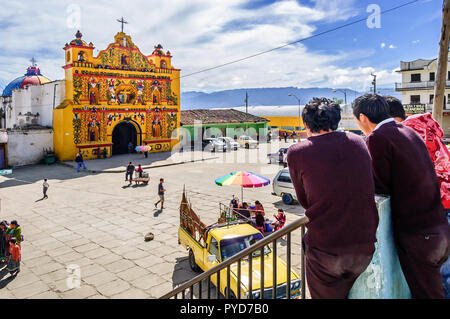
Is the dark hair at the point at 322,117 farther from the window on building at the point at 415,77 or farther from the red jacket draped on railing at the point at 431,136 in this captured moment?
the window on building at the point at 415,77

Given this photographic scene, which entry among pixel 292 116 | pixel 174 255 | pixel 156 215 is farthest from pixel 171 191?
pixel 292 116

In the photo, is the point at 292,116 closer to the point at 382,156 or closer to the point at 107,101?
the point at 107,101

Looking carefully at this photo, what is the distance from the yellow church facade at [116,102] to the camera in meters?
28.7

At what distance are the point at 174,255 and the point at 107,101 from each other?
23515 millimetres

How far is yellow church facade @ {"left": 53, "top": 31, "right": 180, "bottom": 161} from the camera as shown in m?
28.7

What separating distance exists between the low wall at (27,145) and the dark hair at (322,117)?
29999 millimetres

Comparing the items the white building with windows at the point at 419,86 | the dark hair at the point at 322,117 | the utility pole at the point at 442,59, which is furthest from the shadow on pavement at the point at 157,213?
the white building with windows at the point at 419,86

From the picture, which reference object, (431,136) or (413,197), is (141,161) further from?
(413,197)

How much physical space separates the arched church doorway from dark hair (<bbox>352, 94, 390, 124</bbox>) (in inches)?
1250

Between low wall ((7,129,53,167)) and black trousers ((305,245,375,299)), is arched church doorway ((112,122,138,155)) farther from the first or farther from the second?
black trousers ((305,245,375,299))

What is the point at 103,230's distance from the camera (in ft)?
40.9

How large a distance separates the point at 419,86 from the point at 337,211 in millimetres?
44820

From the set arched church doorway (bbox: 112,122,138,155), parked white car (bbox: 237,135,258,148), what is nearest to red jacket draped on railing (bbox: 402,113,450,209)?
arched church doorway (bbox: 112,122,138,155)

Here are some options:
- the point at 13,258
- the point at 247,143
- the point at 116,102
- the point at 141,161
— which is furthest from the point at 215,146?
the point at 13,258
